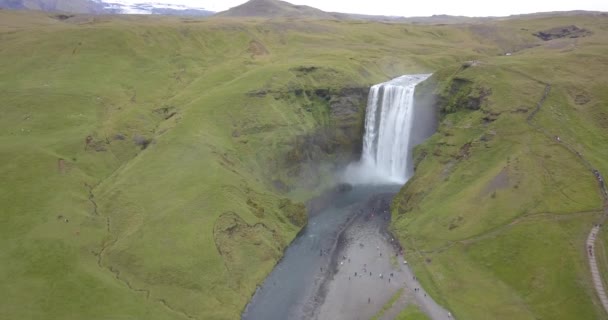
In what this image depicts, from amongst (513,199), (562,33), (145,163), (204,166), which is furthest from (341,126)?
(562,33)

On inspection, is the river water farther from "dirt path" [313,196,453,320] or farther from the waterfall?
"dirt path" [313,196,453,320]

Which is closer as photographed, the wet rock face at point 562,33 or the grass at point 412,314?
the grass at point 412,314

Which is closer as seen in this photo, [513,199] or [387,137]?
[513,199]

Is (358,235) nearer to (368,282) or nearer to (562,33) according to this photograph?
(368,282)

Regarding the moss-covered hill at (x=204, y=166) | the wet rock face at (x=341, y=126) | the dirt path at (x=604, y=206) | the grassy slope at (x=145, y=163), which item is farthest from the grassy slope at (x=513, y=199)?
the grassy slope at (x=145, y=163)

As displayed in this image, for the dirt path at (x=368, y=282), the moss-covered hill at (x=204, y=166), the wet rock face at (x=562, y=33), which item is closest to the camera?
the dirt path at (x=368, y=282)

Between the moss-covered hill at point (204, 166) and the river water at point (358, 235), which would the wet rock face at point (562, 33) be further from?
the river water at point (358, 235)
